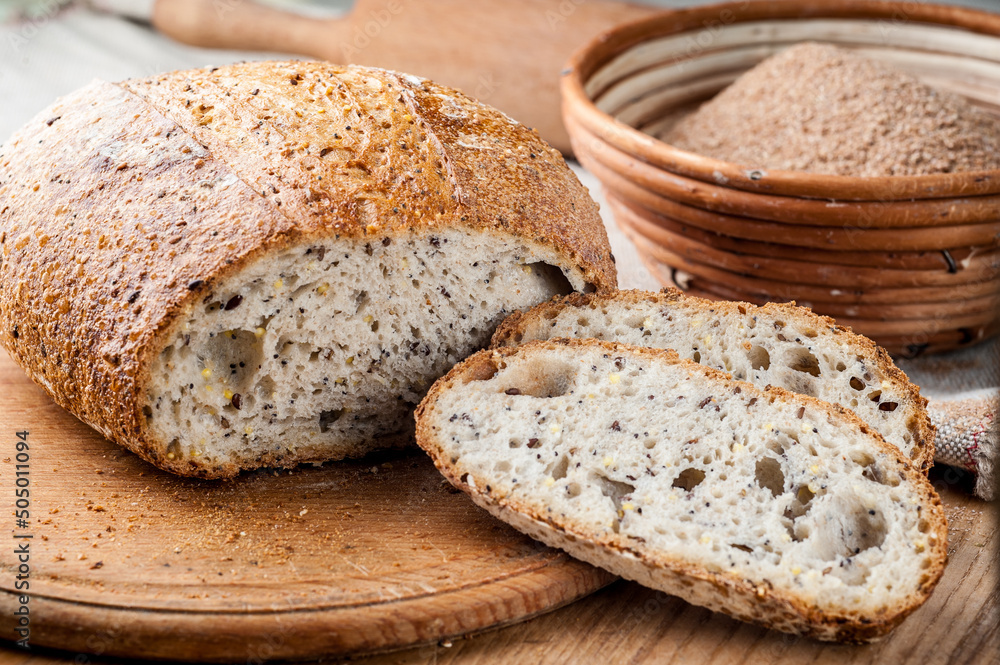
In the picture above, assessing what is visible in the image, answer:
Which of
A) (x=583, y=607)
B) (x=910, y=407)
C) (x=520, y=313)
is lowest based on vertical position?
(x=583, y=607)

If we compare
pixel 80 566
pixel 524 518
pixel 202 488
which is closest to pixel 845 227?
pixel 524 518

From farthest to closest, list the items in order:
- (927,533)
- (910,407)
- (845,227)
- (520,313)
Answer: (845,227), (520,313), (910,407), (927,533)

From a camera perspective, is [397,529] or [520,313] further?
[520,313]

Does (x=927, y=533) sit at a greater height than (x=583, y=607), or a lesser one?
greater

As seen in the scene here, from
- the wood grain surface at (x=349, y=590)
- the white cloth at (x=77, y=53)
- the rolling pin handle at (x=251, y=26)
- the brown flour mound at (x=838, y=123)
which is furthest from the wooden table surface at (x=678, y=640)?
the rolling pin handle at (x=251, y=26)

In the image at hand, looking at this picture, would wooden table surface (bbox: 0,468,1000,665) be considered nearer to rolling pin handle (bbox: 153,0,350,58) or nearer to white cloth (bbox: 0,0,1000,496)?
white cloth (bbox: 0,0,1000,496)

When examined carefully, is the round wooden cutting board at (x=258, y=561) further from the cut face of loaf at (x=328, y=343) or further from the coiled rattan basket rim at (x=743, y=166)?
the coiled rattan basket rim at (x=743, y=166)

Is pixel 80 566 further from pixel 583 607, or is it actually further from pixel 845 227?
pixel 845 227
